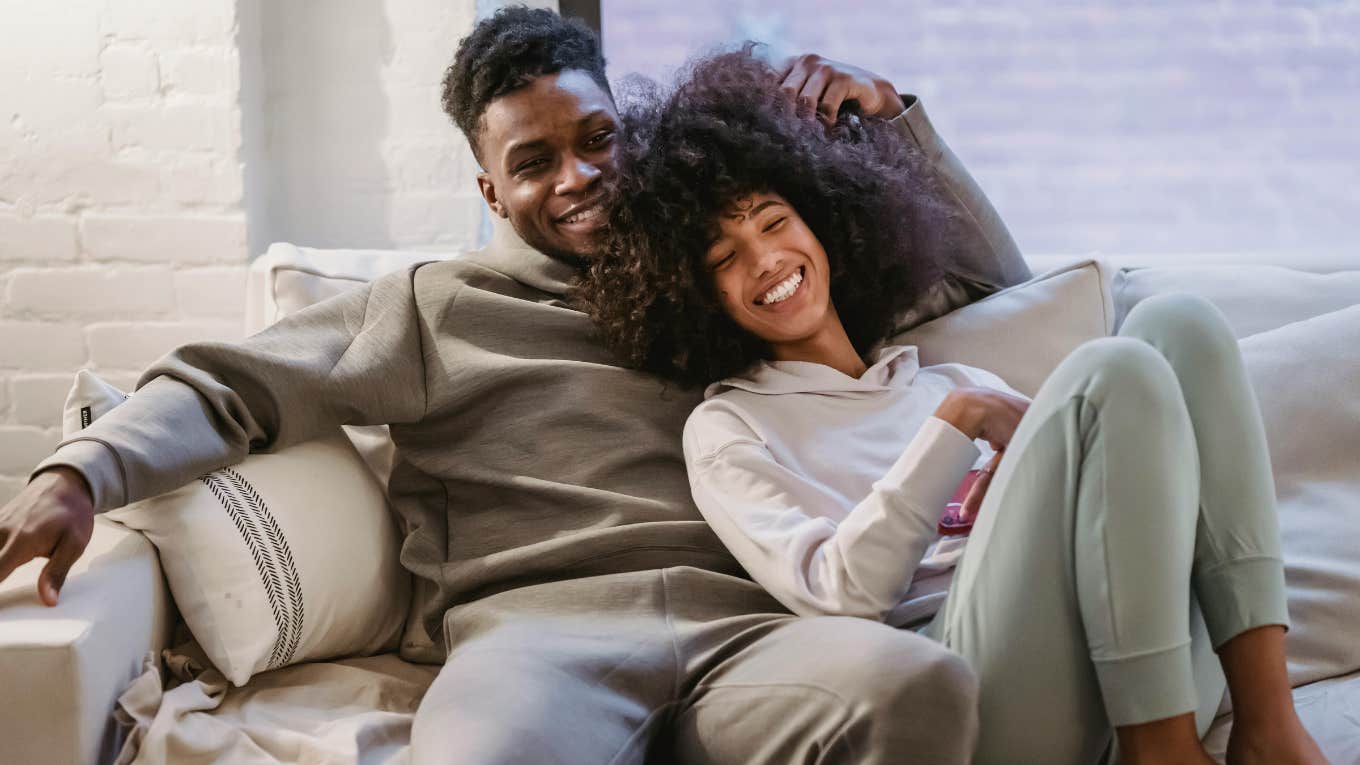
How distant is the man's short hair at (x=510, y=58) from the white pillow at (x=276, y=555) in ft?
1.71

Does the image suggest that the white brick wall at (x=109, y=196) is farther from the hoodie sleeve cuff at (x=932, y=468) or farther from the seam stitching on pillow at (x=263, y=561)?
the hoodie sleeve cuff at (x=932, y=468)

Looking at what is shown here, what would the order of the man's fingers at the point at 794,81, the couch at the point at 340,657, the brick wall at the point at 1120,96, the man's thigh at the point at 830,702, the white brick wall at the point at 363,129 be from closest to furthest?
the man's thigh at the point at 830,702, the couch at the point at 340,657, the man's fingers at the point at 794,81, the white brick wall at the point at 363,129, the brick wall at the point at 1120,96

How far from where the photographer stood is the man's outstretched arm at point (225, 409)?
124 cm

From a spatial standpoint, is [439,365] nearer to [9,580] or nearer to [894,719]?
[9,580]

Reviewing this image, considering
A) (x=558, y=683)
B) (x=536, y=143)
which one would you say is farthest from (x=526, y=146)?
(x=558, y=683)

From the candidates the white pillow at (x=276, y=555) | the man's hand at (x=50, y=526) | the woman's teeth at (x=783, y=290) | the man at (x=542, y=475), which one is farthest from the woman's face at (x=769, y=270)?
the man's hand at (x=50, y=526)

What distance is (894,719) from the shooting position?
1.03 m

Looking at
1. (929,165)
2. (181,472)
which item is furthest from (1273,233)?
(181,472)

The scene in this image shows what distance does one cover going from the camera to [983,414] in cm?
125

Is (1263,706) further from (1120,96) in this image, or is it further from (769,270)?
(1120,96)

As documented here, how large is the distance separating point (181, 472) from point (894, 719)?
2.58ft

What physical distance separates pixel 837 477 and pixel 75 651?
29.8 inches

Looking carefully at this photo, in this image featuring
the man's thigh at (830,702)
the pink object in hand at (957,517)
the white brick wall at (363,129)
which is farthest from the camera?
the white brick wall at (363,129)

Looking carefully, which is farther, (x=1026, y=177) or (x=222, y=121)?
(x=1026, y=177)
